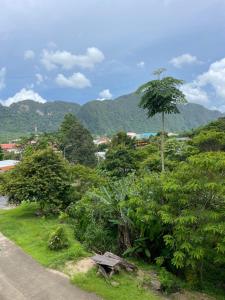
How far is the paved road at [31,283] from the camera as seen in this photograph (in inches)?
330

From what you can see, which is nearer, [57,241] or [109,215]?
[57,241]

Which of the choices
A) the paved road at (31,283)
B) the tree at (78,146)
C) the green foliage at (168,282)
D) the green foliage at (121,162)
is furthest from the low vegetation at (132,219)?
the tree at (78,146)

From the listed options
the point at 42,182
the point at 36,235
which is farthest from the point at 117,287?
the point at 42,182

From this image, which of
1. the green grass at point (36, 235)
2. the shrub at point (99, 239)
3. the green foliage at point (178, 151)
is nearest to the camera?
the green grass at point (36, 235)

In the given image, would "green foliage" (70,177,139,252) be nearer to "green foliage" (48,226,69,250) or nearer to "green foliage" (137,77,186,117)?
"green foliage" (48,226,69,250)

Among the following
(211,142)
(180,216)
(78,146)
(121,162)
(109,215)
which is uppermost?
(211,142)

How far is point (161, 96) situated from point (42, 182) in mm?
7815

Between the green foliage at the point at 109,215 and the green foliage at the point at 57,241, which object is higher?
the green foliage at the point at 109,215

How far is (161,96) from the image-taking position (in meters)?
17.4

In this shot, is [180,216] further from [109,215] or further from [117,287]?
[109,215]

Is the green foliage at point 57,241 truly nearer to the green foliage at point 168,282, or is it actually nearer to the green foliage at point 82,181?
the green foliage at point 168,282

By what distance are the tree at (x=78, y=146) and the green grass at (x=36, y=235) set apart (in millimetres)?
26573

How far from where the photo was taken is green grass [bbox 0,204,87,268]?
35.3 ft

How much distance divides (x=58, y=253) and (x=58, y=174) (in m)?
6.40
